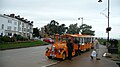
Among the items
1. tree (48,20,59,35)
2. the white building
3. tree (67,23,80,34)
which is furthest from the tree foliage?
tree (67,23,80,34)

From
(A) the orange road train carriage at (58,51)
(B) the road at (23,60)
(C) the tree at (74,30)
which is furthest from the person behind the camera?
(C) the tree at (74,30)

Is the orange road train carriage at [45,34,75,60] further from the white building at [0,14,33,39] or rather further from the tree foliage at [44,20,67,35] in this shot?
the tree foliage at [44,20,67,35]

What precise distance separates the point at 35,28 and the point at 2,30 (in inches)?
1933

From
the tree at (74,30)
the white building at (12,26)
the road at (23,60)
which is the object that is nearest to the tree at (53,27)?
the white building at (12,26)

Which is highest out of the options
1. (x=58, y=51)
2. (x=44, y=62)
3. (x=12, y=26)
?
(x=12, y=26)

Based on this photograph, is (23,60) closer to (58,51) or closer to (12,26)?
(58,51)

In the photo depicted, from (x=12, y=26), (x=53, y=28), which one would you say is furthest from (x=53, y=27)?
(x=12, y=26)

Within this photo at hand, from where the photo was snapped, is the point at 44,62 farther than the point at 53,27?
No

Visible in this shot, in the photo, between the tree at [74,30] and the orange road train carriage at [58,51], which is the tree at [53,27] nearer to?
the tree at [74,30]

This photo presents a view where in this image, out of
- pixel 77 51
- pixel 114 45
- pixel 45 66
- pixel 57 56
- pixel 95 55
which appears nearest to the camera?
pixel 45 66

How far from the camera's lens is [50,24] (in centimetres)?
14125

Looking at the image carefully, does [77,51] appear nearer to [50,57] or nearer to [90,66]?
[50,57]

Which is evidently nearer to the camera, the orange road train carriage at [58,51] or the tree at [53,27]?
the orange road train carriage at [58,51]

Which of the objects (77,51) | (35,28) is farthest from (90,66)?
(35,28)
